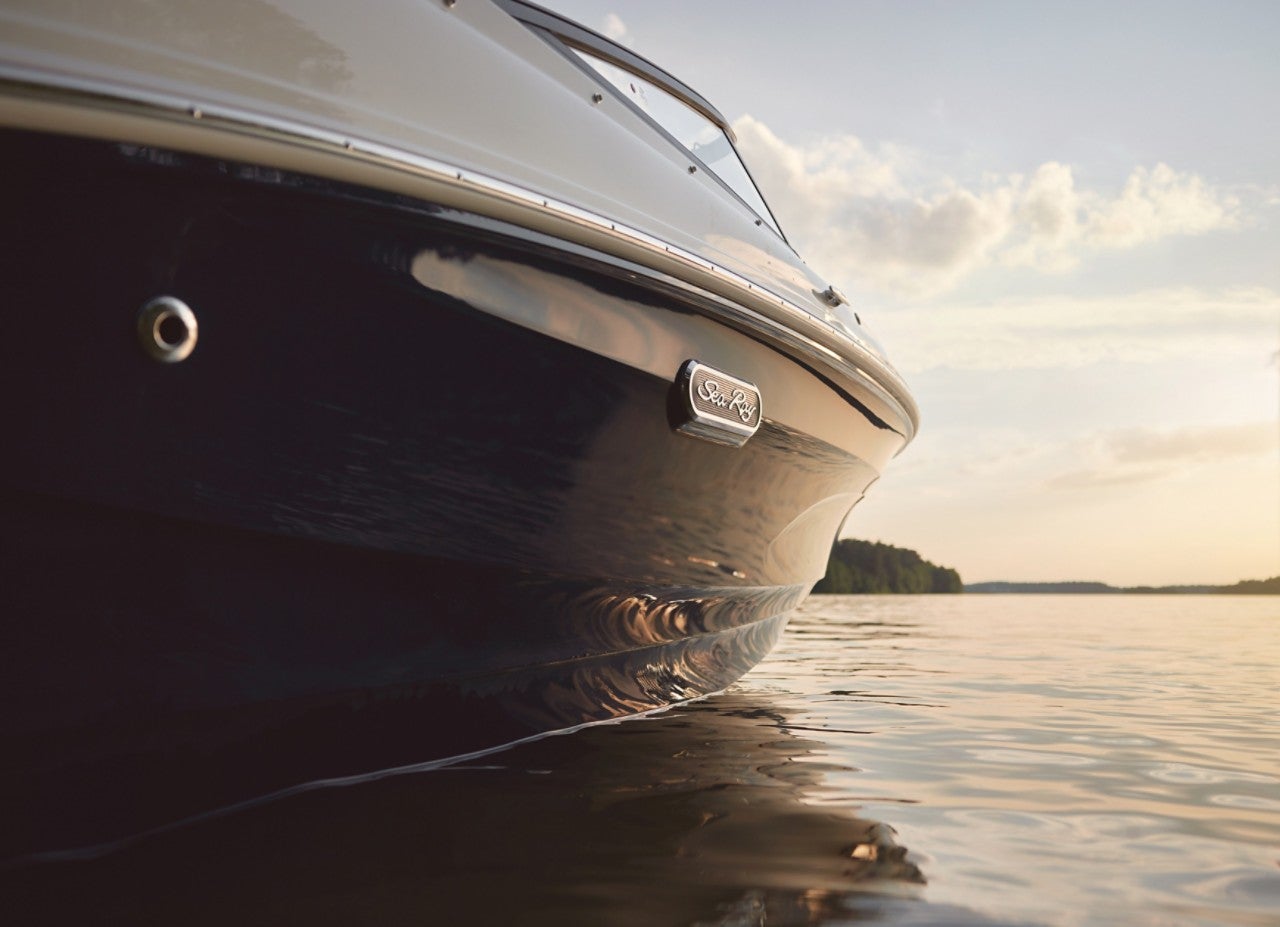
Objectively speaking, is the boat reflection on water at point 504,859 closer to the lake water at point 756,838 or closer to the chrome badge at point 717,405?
the lake water at point 756,838

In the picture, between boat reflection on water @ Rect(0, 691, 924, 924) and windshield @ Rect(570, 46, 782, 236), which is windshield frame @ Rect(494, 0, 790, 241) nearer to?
windshield @ Rect(570, 46, 782, 236)

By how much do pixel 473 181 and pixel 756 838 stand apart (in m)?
1.27

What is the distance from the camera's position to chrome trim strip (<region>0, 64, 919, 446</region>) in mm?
1191

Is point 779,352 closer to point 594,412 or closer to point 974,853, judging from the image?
point 594,412

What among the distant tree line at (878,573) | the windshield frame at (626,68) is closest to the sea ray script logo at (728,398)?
the windshield frame at (626,68)

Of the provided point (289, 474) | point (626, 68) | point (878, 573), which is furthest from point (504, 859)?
point (878, 573)

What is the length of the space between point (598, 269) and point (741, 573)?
1.21 meters

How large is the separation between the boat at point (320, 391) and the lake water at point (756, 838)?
139mm

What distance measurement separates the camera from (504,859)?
4.79ft

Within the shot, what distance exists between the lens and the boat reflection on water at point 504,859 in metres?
1.25

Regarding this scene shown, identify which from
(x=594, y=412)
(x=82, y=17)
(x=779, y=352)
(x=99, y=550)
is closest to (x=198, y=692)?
(x=99, y=550)

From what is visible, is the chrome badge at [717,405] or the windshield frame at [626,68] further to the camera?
the windshield frame at [626,68]

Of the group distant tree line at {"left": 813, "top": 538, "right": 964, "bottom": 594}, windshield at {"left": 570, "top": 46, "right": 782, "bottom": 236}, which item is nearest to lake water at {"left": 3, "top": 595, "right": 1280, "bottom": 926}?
windshield at {"left": 570, "top": 46, "right": 782, "bottom": 236}

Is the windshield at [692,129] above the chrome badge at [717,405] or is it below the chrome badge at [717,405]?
above
